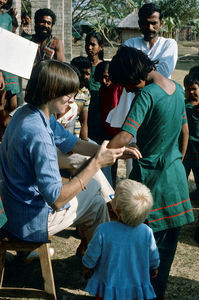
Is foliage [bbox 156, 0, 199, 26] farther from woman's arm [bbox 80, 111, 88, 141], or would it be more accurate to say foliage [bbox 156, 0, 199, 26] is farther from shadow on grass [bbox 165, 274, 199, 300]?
shadow on grass [bbox 165, 274, 199, 300]

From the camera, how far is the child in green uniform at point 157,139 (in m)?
2.58

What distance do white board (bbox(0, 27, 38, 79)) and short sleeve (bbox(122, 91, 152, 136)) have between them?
73cm

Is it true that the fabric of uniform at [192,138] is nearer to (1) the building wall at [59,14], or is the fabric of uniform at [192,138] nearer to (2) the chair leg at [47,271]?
(2) the chair leg at [47,271]

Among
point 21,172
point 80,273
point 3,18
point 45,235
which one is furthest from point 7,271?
point 3,18

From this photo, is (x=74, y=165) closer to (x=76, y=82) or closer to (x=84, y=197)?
(x=84, y=197)

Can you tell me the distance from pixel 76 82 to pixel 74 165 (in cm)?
112

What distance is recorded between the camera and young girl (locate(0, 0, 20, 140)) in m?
5.83

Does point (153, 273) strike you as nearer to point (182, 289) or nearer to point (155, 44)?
point (182, 289)

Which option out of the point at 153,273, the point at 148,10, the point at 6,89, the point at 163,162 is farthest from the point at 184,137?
the point at 6,89

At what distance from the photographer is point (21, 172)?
2467 mm

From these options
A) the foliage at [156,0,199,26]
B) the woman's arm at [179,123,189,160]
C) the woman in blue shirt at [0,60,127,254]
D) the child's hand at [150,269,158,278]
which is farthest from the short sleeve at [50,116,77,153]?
the foliage at [156,0,199,26]

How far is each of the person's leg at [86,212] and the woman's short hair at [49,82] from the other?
2.72ft

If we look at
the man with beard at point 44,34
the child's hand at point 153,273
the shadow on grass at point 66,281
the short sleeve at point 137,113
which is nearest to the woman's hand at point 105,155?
the short sleeve at point 137,113

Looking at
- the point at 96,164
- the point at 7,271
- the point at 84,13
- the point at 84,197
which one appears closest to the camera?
the point at 96,164
